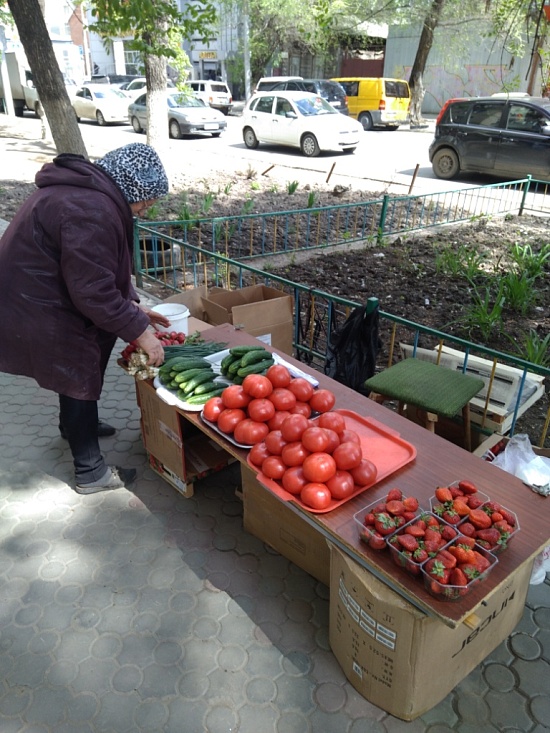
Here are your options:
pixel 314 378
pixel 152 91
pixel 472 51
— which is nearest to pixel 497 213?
pixel 152 91

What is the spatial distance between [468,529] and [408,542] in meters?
0.24

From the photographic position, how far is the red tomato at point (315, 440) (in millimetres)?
2160

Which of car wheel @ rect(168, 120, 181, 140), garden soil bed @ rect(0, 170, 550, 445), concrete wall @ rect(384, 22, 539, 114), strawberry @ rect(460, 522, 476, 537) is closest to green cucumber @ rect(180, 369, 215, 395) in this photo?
strawberry @ rect(460, 522, 476, 537)

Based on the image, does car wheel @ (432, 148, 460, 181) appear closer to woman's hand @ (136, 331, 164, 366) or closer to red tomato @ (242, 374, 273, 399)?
woman's hand @ (136, 331, 164, 366)

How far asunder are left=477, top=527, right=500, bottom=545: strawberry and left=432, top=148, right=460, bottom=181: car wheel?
13068mm

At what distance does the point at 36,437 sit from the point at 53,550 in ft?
3.83

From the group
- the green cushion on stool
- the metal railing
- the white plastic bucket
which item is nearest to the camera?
the green cushion on stool

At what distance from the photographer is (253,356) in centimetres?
283

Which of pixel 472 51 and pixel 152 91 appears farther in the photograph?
pixel 472 51

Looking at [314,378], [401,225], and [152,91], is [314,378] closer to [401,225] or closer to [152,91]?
[401,225]

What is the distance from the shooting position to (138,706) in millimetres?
2195

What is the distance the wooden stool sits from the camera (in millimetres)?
2982

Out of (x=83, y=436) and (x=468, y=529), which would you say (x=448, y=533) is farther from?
(x=83, y=436)

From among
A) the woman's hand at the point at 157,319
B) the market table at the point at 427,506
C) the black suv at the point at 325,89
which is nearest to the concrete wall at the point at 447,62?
the black suv at the point at 325,89
